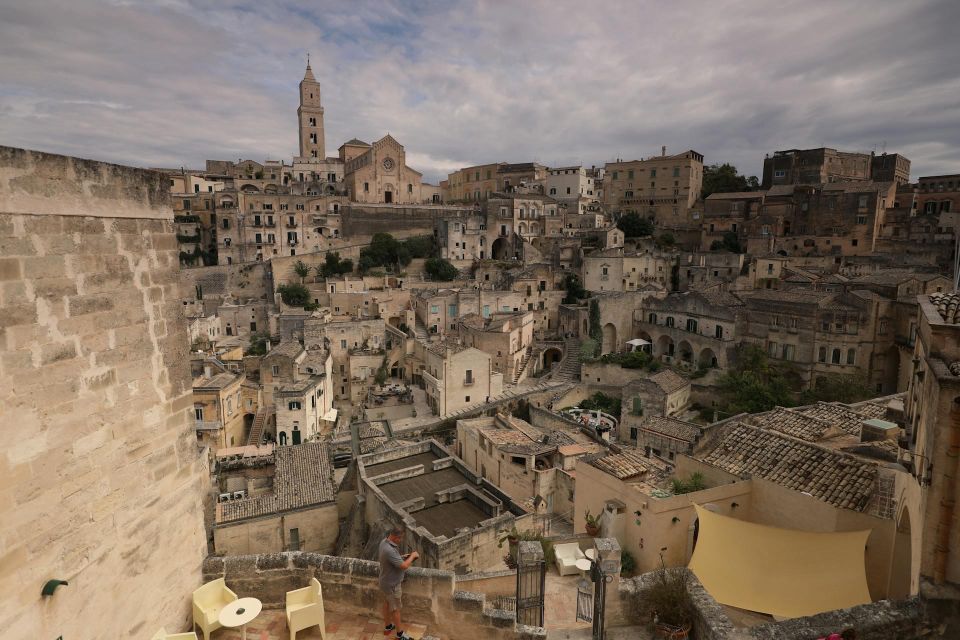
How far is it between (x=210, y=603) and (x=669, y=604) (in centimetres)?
528

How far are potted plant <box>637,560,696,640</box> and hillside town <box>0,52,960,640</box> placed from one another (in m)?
0.04

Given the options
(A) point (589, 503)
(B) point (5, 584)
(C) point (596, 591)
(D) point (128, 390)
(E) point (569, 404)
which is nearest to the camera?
(B) point (5, 584)

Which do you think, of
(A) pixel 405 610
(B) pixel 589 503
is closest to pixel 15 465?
(A) pixel 405 610

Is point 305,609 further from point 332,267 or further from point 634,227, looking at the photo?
point 634,227

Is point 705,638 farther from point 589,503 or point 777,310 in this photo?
point 777,310

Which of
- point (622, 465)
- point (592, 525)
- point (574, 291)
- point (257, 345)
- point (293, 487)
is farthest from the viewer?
point (574, 291)

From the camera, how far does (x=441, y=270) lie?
52.3 metres

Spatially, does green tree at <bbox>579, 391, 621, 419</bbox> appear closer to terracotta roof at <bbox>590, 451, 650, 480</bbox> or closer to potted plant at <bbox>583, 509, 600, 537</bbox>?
terracotta roof at <bbox>590, 451, 650, 480</bbox>

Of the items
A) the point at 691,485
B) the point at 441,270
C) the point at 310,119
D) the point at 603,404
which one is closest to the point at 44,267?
the point at 691,485

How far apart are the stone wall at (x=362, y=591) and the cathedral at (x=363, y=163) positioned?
6265 cm

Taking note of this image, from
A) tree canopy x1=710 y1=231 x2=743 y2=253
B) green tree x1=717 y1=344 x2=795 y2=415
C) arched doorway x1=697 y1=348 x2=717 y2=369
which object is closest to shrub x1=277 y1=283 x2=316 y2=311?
arched doorway x1=697 y1=348 x2=717 y2=369

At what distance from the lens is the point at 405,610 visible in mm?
5637

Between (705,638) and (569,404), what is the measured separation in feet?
92.8

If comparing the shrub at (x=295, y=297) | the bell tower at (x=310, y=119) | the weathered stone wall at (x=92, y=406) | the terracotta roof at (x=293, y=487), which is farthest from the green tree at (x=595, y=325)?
the bell tower at (x=310, y=119)
